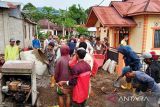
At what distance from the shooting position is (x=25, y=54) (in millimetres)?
9664

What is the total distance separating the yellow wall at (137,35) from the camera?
16.8 meters

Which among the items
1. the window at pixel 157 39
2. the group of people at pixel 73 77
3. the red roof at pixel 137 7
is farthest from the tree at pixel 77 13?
the group of people at pixel 73 77

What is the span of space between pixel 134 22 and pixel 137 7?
A: 921 millimetres

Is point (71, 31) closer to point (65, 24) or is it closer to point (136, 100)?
point (65, 24)

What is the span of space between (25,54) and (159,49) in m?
9.60

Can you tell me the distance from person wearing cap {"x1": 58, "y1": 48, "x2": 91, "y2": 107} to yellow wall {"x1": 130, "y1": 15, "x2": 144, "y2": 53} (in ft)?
38.2

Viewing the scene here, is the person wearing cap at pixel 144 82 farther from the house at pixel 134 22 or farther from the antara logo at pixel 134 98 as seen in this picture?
the house at pixel 134 22

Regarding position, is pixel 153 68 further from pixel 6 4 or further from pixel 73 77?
pixel 6 4

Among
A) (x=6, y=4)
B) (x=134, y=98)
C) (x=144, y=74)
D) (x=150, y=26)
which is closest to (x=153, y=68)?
(x=144, y=74)

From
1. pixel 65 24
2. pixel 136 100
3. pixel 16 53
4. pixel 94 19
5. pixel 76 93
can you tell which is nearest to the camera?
pixel 136 100

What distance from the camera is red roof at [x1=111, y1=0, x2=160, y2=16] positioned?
52.5 ft

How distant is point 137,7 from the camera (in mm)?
17359

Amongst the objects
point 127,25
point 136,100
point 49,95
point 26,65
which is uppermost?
point 127,25

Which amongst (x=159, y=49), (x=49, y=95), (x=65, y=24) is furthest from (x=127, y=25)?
(x=65, y=24)
